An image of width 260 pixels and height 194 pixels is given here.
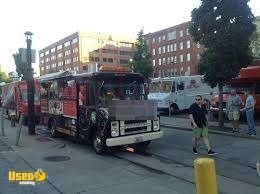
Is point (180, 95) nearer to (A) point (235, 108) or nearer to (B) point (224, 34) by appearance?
(B) point (224, 34)

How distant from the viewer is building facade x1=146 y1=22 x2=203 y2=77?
9650 cm

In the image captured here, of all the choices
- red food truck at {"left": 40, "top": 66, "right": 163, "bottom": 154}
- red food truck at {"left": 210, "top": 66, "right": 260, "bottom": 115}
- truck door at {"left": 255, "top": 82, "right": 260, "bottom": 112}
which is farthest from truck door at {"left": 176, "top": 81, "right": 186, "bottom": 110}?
red food truck at {"left": 40, "top": 66, "right": 163, "bottom": 154}

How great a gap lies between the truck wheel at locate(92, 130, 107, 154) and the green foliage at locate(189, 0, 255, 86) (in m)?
6.07

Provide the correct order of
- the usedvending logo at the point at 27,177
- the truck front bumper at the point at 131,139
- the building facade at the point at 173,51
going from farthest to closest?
the building facade at the point at 173,51, the truck front bumper at the point at 131,139, the usedvending logo at the point at 27,177

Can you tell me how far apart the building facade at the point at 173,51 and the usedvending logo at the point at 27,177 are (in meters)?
84.2

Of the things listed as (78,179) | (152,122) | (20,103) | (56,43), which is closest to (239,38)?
(152,122)

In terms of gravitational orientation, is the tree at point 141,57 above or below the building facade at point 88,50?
below

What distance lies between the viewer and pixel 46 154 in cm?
1265

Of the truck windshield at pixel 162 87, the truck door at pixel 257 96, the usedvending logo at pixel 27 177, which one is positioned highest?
the truck windshield at pixel 162 87

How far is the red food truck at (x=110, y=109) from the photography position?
1212cm

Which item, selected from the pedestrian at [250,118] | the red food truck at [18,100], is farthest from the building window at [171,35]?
the pedestrian at [250,118]

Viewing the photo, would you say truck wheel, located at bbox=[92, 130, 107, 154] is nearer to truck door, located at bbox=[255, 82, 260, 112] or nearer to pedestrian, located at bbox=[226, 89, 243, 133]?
pedestrian, located at bbox=[226, 89, 243, 133]

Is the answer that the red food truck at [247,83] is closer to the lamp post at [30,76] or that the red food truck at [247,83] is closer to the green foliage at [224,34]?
the green foliage at [224,34]

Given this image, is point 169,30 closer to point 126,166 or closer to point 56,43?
point 56,43
